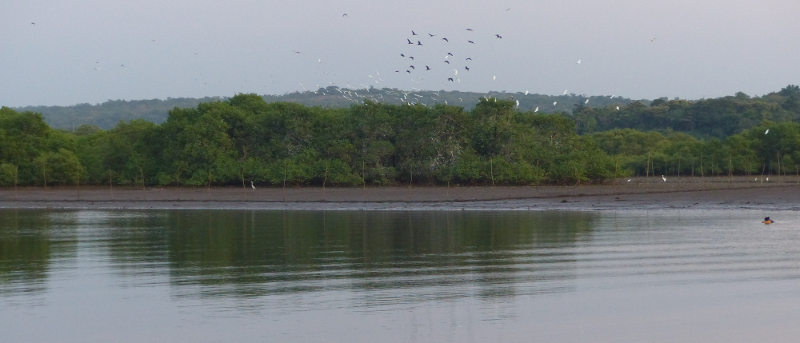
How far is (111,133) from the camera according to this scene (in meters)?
61.7

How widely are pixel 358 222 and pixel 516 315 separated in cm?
1756

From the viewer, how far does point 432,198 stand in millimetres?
42656

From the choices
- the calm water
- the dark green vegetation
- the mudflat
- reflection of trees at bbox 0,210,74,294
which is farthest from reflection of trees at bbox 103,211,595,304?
the dark green vegetation

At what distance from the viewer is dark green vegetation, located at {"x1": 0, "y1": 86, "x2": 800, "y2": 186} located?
51750mm

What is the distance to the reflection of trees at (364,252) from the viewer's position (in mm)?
14578

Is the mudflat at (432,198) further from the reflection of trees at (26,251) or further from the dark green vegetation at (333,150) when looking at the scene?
the reflection of trees at (26,251)

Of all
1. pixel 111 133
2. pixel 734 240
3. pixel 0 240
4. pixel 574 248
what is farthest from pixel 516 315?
pixel 111 133

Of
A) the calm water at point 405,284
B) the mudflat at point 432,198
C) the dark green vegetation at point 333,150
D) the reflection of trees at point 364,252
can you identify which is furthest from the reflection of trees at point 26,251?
the dark green vegetation at point 333,150

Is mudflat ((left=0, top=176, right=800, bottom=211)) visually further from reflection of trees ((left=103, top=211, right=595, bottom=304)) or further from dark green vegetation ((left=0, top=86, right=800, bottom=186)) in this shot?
reflection of trees ((left=103, top=211, right=595, bottom=304))

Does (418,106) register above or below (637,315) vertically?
above

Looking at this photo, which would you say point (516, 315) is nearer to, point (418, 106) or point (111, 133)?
point (418, 106)

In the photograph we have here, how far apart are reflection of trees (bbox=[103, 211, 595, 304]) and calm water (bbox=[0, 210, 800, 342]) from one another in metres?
0.06

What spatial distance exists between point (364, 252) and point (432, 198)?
23.3 metres

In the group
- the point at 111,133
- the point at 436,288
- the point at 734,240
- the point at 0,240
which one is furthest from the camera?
the point at 111,133
